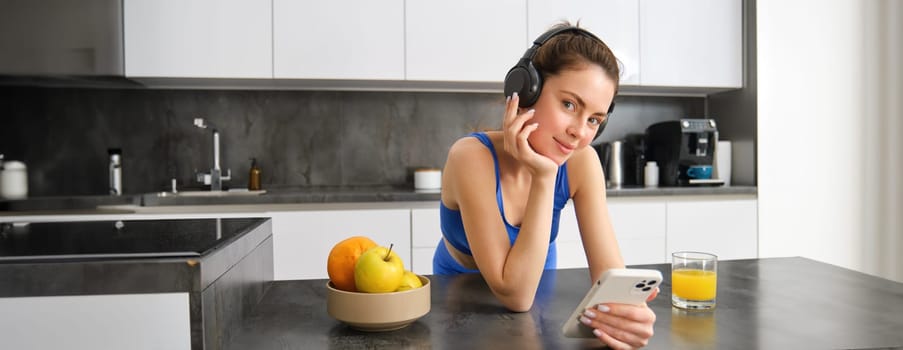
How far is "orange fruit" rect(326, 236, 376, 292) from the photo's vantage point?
908 millimetres

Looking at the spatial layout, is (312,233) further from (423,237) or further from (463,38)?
(463,38)

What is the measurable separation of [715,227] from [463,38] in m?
1.59

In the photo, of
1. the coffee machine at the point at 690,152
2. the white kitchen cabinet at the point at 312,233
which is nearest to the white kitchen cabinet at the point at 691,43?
the coffee machine at the point at 690,152

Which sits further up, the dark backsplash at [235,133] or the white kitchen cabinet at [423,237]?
the dark backsplash at [235,133]

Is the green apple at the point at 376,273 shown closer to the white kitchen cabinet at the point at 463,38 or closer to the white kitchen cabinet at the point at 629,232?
the white kitchen cabinet at the point at 629,232

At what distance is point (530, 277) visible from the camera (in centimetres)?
Answer: 102

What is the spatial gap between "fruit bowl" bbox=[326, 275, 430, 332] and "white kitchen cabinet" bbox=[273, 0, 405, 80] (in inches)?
84.6

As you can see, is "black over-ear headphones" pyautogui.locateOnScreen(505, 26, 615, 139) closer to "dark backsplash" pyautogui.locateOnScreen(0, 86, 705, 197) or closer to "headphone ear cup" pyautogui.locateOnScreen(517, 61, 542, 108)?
"headphone ear cup" pyautogui.locateOnScreen(517, 61, 542, 108)

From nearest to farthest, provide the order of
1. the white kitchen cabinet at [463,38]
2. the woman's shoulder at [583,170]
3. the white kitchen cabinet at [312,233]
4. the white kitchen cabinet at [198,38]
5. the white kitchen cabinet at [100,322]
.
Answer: the white kitchen cabinet at [100,322] < the woman's shoulder at [583,170] < the white kitchen cabinet at [312,233] < the white kitchen cabinet at [198,38] < the white kitchen cabinet at [463,38]

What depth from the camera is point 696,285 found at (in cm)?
101

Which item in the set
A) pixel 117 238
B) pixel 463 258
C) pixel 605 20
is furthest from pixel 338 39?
pixel 117 238

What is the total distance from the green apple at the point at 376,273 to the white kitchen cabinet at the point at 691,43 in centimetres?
261

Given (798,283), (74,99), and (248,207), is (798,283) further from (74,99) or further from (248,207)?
(74,99)

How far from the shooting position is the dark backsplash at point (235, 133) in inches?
121
